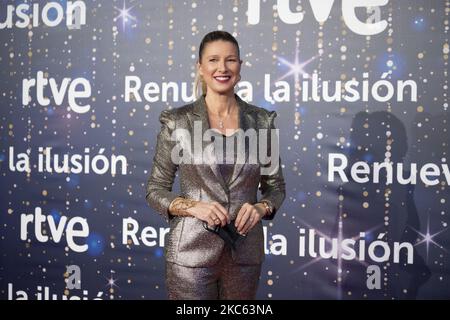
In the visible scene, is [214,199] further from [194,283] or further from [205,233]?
[194,283]

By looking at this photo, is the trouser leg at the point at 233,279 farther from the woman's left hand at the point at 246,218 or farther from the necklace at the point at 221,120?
the necklace at the point at 221,120

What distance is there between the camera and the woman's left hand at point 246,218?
69.9 inches

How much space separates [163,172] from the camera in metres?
1.93

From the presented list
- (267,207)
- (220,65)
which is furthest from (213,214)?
(220,65)

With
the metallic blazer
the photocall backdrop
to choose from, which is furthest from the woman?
the photocall backdrop

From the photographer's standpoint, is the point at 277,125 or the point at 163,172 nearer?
the point at 163,172

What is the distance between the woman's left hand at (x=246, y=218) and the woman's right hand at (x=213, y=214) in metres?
0.04

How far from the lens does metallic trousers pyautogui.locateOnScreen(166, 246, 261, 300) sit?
1795mm

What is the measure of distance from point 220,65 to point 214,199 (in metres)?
0.49

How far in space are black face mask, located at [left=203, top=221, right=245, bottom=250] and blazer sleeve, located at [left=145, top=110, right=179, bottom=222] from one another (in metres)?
0.18

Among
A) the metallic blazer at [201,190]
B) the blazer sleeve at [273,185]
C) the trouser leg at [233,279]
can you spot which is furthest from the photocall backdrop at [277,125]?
the trouser leg at [233,279]

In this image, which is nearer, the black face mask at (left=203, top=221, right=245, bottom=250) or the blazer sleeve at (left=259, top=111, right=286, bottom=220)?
the black face mask at (left=203, top=221, right=245, bottom=250)

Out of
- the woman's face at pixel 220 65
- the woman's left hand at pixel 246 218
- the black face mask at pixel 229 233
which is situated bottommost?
the black face mask at pixel 229 233

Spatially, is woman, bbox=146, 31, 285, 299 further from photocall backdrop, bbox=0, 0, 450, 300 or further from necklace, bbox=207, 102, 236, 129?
photocall backdrop, bbox=0, 0, 450, 300
